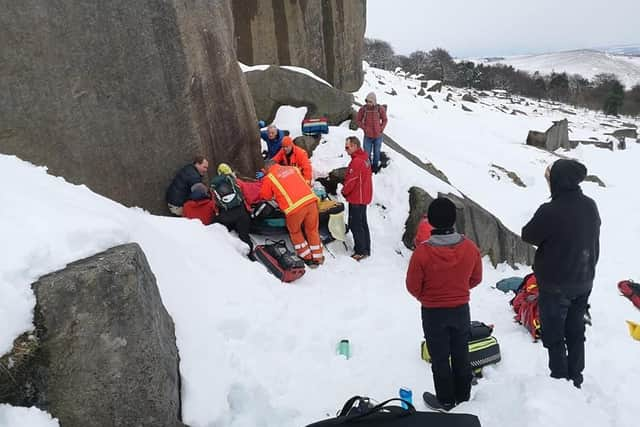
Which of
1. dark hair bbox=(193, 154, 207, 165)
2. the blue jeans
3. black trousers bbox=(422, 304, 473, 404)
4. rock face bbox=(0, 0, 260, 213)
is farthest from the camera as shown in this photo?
the blue jeans

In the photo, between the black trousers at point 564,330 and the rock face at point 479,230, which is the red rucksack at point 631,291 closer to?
the rock face at point 479,230

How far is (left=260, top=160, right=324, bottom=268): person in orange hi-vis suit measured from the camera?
6.85 m

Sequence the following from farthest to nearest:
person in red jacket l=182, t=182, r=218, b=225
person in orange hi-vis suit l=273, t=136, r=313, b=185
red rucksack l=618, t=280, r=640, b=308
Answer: person in orange hi-vis suit l=273, t=136, r=313, b=185, red rucksack l=618, t=280, r=640, b=308, person in red jacket l=182, t=182, r=218, b=225

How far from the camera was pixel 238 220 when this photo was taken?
6.91 m

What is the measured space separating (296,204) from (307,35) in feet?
31.8

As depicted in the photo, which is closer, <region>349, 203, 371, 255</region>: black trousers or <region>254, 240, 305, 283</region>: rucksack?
<region>254, 240, 305, 283</region>: rucksack

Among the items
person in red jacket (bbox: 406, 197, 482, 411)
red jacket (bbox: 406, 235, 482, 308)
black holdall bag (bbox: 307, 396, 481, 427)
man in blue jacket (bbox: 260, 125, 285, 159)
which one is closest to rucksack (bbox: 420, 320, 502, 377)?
person in red jacket (bbox: 406, 197, 482, 411)

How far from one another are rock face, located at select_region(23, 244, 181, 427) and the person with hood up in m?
7.30

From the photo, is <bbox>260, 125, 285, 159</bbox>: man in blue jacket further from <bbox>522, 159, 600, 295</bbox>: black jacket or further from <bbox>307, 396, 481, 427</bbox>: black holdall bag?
<bbox>307, 396, 481, 427</bbox>: black holdall bag

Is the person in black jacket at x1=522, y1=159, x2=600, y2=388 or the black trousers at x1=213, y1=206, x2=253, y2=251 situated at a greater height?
the person in black jacket at x1=522, y1=159, x2=600, y2=388

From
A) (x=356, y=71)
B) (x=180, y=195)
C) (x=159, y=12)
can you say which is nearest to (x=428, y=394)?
(x=180, y=195)

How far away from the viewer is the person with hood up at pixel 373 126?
32.4 feet

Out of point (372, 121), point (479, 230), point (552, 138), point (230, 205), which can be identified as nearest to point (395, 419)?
point (230, 205)

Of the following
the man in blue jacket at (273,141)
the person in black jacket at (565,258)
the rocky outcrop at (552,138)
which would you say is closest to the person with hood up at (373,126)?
the man in blue jacket at (273,141)
